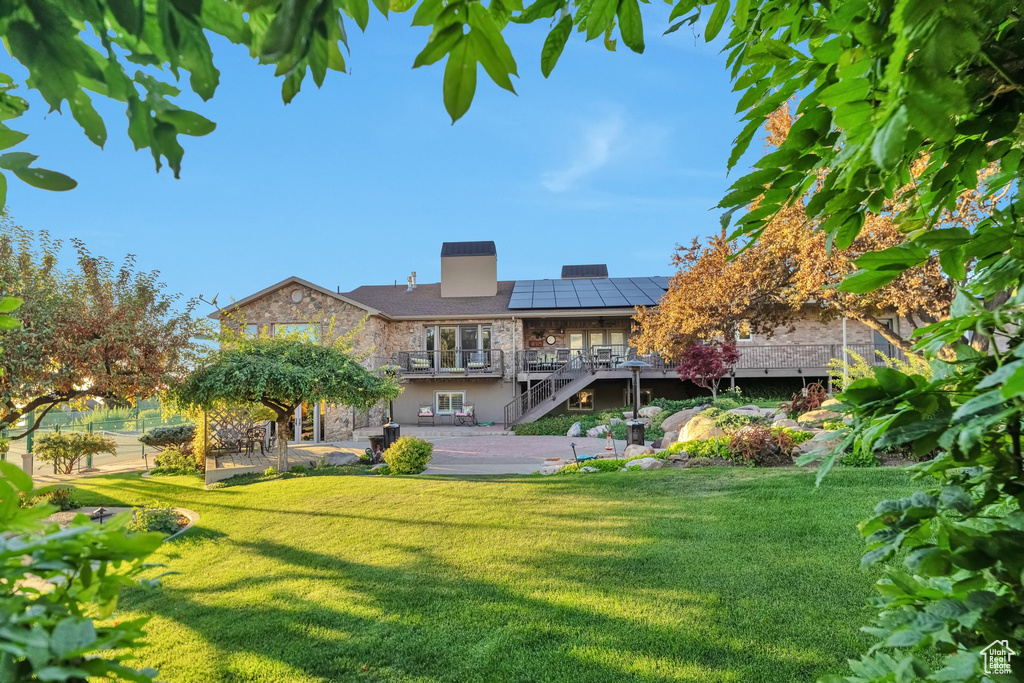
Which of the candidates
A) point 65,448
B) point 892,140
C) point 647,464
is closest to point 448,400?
point 65,448

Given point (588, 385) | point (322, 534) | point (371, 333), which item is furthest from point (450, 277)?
point (322, 534)

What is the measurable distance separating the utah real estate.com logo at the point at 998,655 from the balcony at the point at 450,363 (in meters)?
20.7

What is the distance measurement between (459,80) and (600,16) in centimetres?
51

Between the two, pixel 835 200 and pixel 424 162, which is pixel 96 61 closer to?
pixel 835 200

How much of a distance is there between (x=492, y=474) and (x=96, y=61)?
10.3 meters

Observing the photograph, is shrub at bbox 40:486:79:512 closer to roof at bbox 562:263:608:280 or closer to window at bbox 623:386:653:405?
window at bbox 623:386:653:405

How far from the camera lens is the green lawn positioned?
133 inches

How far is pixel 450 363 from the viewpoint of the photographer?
2233 centimetres

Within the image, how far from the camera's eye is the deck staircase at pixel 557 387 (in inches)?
776

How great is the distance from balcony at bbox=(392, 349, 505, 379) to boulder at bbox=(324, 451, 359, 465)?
693 cm

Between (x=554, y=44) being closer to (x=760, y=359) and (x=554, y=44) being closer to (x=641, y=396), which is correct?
(x=641, y=396)

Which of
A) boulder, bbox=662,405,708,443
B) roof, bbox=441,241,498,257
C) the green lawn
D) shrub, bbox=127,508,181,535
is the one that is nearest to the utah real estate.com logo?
the green lawn

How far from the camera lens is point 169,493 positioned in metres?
10.6

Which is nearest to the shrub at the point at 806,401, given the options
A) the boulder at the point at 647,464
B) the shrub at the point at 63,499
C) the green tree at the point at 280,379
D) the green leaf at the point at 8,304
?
the boulder at the point at 647,464
